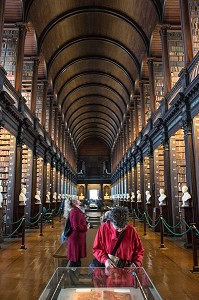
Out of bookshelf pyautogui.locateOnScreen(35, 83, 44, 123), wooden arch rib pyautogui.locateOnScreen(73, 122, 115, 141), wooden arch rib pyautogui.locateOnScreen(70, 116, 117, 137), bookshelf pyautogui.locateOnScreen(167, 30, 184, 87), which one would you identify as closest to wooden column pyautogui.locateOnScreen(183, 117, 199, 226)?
bookshelf pyautogui.locateOnScreen(167, 30, 184, 87)

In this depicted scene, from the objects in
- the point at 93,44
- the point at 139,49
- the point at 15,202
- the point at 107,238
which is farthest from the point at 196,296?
the point at 93,44

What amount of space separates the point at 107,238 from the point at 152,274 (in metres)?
2.54

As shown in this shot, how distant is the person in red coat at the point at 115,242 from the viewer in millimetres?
2318

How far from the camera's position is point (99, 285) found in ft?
6.38

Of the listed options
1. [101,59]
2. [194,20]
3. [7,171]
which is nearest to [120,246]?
[194,20]

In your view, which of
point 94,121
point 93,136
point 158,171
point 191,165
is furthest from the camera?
point 93,136

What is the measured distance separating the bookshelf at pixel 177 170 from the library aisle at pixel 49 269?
6.02ft

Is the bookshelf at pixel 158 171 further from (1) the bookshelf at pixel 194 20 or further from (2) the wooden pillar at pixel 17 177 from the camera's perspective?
(2) the wooden pillar at pixel 17 177

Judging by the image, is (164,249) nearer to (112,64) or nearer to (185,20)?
(185,20)

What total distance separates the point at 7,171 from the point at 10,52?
4289 millimetres

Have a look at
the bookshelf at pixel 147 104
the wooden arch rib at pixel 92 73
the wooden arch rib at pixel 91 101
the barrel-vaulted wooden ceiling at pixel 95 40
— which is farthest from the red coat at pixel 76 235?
the wooden arch rib at pixel 91 101

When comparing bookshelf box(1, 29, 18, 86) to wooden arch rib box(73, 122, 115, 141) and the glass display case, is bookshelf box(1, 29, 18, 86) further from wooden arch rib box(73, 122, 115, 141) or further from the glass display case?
wooden arch rib box(73, 122, 115, 141)

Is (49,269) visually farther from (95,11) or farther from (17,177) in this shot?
(95,11)

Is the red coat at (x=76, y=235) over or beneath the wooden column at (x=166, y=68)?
Result: beneath
